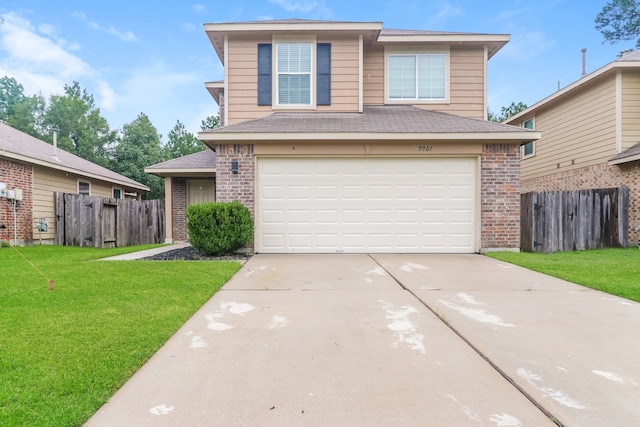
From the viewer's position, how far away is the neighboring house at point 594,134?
9562 millimetres

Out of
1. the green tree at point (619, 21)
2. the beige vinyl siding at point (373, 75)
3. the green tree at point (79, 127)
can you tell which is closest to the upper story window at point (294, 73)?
the beige vinyl siding at point (373, 75)

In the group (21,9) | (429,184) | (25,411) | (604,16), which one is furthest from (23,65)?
(604,16)

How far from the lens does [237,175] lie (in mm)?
7938

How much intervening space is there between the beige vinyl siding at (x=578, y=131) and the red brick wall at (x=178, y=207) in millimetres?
13107

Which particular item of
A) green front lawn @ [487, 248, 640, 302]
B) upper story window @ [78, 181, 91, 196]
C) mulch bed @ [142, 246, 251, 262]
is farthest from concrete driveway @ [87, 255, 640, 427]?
upper story window @ [78, 181, 91, 196]

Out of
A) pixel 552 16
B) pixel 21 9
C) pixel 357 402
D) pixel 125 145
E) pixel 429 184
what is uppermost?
pixel 21 9

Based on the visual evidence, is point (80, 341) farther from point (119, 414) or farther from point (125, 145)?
point (125, 145)

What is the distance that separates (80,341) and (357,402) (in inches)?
83.2

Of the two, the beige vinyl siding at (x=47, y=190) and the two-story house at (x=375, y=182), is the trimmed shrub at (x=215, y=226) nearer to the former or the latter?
the two-story house at (x=375, y=182)

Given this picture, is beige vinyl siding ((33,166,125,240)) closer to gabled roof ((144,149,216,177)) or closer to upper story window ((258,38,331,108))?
gabled roof ((144,149,216,177))

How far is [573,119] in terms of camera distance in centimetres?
1159

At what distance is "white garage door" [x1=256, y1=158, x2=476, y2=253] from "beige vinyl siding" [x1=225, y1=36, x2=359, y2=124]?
6.44 feet

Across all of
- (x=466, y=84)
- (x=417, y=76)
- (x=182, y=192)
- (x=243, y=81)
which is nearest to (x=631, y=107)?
(x=466, y=84)

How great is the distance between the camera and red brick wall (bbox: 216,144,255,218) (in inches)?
311
